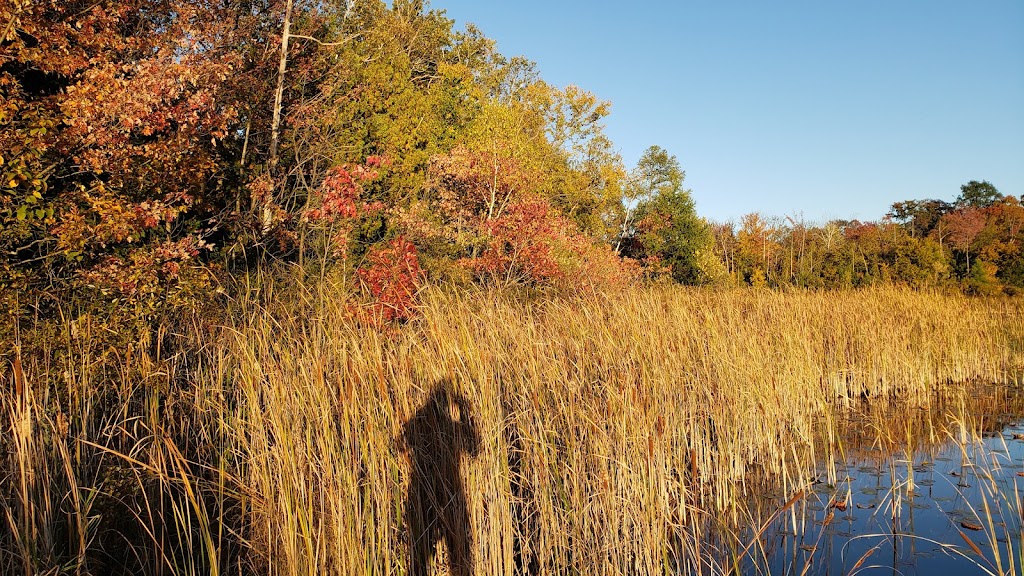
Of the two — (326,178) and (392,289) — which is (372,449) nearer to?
(392,289)

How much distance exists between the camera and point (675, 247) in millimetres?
26125

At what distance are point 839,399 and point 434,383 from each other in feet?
20.3

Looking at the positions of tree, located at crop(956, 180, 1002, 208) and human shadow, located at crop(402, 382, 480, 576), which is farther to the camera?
tree, located at crop(956, 180, 1002, 208)

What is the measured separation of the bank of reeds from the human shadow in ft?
0.05

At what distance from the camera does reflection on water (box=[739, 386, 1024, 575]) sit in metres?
3.75

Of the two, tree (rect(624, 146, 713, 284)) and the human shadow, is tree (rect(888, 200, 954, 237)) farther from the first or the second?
the human shadow

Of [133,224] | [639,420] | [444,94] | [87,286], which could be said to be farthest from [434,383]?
[444,94]

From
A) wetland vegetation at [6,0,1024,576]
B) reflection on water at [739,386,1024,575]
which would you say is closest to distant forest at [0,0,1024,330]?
wetland vegetation at [6,0,1024,576]

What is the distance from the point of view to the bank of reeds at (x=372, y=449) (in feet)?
7.98

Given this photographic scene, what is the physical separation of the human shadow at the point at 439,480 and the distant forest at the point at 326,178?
0.69 meters

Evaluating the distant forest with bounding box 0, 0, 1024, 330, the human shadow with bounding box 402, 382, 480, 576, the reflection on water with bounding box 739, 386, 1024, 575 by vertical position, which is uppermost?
the distant forest with bounding box 0, 0, 1024, 330

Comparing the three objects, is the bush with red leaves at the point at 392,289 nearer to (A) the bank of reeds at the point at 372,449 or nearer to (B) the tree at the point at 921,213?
(A) the bank of reeds at the point at 372,449

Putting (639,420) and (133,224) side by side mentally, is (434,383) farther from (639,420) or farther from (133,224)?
(133,224)

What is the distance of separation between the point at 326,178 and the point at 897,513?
9.35 metres
